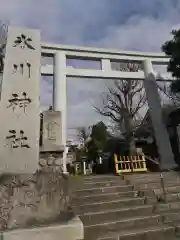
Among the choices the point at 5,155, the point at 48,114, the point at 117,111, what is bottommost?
the point at 5,155

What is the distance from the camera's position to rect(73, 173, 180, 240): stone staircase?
375 centimetres

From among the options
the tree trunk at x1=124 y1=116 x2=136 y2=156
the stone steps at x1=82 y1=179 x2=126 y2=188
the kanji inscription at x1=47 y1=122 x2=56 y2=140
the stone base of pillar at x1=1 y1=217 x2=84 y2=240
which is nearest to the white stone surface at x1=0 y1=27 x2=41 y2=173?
the stone base of pillar at x1=1 y1=217 x2=84 y2=240

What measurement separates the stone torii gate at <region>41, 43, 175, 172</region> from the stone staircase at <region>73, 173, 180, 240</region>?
5667mm

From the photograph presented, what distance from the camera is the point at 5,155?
3748mm

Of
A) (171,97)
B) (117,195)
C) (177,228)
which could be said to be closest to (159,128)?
(171,97)

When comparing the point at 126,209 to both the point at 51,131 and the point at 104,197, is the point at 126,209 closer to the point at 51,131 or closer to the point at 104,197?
the point at 104,197

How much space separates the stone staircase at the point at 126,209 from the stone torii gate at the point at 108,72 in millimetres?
5667

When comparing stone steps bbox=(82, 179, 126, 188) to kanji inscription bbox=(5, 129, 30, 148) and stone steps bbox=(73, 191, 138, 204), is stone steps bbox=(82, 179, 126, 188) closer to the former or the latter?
stone steps bbox=(73, 191, 138, 204)

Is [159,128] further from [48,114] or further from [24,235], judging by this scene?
[24,235]

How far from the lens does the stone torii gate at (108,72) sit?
38.1ft

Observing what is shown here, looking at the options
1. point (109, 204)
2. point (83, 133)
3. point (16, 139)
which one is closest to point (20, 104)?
point (16, 139)

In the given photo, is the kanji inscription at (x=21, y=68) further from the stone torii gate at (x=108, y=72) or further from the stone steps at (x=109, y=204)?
the stone torii gate at (x=108, y=72)

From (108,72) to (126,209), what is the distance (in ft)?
31.3

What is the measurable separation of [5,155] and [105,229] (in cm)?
206
